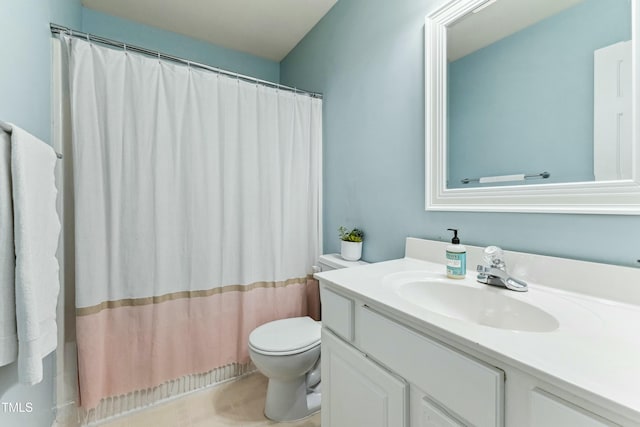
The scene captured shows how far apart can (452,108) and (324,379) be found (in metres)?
1.25

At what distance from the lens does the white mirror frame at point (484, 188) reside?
72cm

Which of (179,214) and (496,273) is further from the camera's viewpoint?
(179,214)

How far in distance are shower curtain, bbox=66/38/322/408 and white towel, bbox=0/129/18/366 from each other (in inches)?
23.7

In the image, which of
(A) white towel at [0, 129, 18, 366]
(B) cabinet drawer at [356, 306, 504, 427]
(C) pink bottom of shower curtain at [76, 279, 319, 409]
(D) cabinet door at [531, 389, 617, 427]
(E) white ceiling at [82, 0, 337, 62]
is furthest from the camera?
(E) white ceiling at [82, 0, 337, 62]

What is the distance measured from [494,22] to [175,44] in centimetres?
217

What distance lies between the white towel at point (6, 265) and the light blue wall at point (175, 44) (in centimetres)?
167

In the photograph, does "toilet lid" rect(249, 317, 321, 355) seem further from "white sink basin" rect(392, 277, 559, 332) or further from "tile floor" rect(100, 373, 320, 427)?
"white sink basin" rect(392, 277, 559, 332)

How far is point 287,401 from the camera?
1.39 metres

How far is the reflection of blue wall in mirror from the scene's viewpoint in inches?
32.2

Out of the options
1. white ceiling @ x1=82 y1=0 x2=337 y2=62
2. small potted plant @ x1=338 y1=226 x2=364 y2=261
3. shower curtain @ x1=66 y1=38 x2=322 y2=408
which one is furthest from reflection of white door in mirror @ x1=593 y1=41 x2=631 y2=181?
white ceiling @ x1=82 y1=0 x2=337 y2=62

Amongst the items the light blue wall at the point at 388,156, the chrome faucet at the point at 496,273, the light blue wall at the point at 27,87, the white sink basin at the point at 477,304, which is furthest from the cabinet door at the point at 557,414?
the light blue wall at the point at 27,87

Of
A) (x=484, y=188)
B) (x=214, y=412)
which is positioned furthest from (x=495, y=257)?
(x=214, y=412)

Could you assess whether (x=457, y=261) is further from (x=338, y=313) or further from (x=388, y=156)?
(x=388, y=156)

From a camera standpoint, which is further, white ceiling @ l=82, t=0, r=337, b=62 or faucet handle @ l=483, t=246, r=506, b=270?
white ceiling @ l=82, t=0, r=337, b=62
